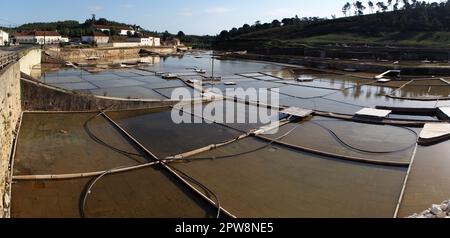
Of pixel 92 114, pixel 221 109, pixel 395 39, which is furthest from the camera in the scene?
pixel 395 39

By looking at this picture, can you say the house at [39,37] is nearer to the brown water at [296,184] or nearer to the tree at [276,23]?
the tree at [276,23]

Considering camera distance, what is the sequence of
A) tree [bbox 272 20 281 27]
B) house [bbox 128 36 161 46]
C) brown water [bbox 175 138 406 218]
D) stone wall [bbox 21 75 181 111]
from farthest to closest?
tree [bbox 272 20 281 27] < house [bbox 128 36 161 46] < stone wall [bbox 21 75 181 111] < brown water [bbox 175 138 406 218]

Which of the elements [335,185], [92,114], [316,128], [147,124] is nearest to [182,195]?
[335,185]

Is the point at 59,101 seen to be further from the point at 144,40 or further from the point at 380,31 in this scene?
the point at 144,40

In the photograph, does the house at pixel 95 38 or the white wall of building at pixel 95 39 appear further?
the house at pixel 95 38

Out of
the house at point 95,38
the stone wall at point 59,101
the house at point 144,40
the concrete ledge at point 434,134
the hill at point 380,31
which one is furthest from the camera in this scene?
the house at point 144,40

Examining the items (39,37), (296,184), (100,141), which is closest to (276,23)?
(39,37)

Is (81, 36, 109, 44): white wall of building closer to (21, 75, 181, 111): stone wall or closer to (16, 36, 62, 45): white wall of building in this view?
(16, 36, 62, 45): white wall of building

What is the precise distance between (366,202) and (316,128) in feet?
20.7

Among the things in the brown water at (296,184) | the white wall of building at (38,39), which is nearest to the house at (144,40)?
the white wall of building at (38,39)

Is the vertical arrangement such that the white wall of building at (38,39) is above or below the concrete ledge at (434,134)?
above

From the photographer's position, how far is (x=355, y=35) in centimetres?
6003

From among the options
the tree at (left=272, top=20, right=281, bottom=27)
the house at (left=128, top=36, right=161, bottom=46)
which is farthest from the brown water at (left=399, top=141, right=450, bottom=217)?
the tree at (left=272, top=20, right=281, bottom=27)

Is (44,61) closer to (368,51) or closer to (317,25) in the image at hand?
(368,51)
